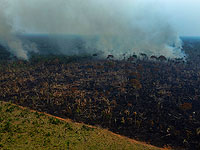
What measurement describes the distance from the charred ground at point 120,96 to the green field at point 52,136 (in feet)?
8.88

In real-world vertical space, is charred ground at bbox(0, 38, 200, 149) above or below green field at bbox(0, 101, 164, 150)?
above

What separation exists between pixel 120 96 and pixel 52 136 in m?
18.7

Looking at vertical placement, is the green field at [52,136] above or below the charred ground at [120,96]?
below

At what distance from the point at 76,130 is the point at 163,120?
542 inches

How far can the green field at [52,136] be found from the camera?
65.5ft

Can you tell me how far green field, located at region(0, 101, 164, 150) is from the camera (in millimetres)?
19953

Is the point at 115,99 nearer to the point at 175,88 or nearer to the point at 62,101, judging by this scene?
the point at 62,101

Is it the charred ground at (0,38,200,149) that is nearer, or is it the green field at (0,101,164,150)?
the green field at (0,101,164,150)

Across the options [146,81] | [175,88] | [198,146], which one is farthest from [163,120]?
[146,81]

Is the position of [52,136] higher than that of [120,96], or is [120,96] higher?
[120,96]

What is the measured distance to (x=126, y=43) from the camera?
9338cm

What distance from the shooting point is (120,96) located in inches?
1462

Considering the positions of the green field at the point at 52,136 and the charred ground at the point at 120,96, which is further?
the charred ground at the point at 120,96

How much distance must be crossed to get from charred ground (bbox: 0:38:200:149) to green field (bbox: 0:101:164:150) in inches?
107
